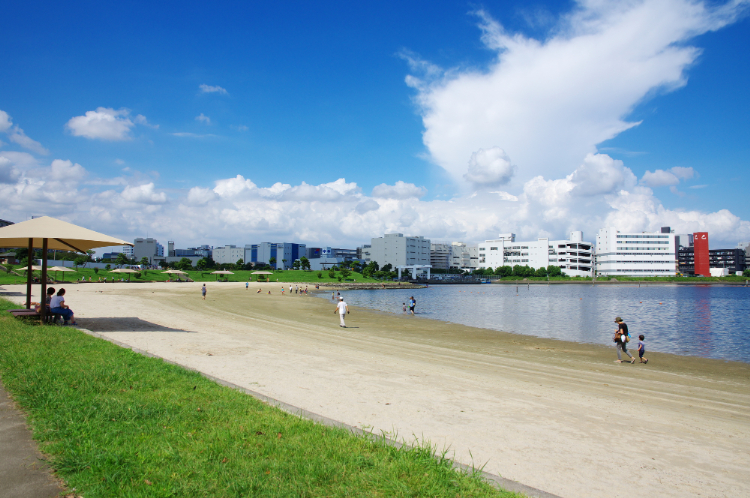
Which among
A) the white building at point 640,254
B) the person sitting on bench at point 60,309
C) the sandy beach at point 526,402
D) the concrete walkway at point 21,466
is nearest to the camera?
the concrete walkway at point 21,466

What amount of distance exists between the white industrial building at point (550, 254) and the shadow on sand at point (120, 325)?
171m

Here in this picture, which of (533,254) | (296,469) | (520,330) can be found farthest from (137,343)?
(533,254)

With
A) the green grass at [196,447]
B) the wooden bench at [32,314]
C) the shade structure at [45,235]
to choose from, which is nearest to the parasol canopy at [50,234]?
the shade structure at [45,235]

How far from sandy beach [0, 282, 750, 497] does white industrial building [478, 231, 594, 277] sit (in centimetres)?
16421

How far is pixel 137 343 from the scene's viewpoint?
13859 millimetres

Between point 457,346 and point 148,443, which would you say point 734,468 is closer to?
point 148,443

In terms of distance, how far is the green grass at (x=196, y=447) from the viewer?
4.31 m

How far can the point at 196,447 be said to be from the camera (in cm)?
508

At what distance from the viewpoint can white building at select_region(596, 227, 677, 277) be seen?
540 feet

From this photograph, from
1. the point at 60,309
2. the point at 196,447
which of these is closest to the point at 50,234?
the point at 60,309

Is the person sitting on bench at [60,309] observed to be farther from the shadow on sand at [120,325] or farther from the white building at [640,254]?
the white building at [640,254]

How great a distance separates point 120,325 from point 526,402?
1716cm

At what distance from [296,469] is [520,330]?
28420 millimetres

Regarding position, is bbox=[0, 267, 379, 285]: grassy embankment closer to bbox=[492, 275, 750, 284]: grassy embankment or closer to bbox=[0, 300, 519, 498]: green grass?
bbox=[0, 300, 519, 498]: green grass
